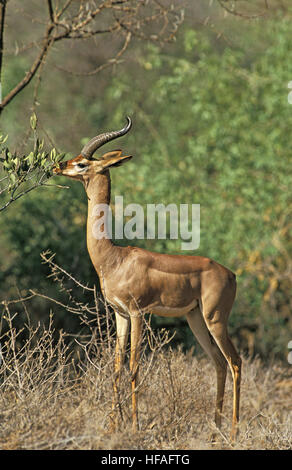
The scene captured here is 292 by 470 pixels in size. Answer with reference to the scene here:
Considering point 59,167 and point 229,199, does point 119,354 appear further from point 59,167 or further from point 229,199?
point 229,199

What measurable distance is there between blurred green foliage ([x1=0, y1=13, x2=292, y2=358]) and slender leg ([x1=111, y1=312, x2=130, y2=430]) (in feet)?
13.1

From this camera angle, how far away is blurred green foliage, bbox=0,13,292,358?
10.1 metres

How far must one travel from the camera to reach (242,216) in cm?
1152

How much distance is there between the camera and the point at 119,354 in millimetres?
5570

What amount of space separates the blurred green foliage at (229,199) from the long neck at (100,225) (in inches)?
162

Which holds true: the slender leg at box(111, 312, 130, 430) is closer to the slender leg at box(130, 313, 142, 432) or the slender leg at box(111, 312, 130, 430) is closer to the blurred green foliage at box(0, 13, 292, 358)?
the slender leg at box(130, 313, 142, 432)

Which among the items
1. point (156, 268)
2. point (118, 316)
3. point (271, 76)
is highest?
point (271, 76)

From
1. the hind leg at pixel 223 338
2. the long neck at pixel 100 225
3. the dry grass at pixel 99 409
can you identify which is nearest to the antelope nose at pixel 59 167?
the long neck at pixel 100 225

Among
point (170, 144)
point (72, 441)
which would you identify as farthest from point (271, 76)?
point (72, 441)

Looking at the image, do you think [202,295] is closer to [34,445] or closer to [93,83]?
[34,445]

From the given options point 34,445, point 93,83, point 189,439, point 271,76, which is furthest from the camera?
point 93,83

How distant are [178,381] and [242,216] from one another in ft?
19.6

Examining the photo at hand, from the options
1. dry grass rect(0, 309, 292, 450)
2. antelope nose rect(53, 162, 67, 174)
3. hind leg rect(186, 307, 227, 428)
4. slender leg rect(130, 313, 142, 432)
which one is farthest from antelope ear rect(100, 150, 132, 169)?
hind leg rect(186, 307, 227, 428)

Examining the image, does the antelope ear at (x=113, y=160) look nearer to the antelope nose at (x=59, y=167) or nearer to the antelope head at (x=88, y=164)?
the antelope head at (x=88, y=164)
